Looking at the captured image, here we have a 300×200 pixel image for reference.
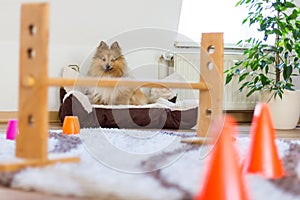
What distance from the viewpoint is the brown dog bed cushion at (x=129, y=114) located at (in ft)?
10.6

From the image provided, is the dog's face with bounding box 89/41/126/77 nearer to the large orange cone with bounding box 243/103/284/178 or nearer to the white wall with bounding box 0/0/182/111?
the white wall with bounding box 0/0/182/111

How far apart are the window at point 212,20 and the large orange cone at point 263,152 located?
2.64 metres

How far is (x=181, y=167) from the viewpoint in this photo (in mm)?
1337

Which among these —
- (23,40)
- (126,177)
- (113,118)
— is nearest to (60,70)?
(113,118)

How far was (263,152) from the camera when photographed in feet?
4.18

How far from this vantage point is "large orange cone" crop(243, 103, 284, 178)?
4.10ft

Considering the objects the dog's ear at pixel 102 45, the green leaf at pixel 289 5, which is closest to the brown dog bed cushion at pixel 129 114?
the dog's ear at pixel 102 45

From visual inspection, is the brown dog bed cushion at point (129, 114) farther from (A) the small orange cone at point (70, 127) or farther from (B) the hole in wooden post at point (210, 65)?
(B) the hole in wooden post at point (210, 65)

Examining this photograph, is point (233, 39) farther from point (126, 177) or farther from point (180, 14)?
point (126, 177)

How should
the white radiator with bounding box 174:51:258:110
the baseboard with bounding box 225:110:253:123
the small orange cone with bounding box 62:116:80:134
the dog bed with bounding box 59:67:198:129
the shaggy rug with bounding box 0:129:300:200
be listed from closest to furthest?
the shaggy rug with bounding box 0:129:300:200, the small orange cone with bounding box 62:116:80:134, the dog bed with bounding box 59:67:198:129, the white radiator with bounding box 174:51:258:110, the baseboard with bounding box 225:110:253:123

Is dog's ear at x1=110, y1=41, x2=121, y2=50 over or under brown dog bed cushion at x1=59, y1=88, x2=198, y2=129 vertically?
over

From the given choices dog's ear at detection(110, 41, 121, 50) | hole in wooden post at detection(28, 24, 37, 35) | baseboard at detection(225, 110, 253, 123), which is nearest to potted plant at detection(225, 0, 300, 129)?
baseboard at detection(225, 110, 253, 123)

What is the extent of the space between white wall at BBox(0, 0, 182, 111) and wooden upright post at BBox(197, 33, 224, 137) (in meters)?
1.66

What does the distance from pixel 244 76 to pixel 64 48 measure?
138cm
